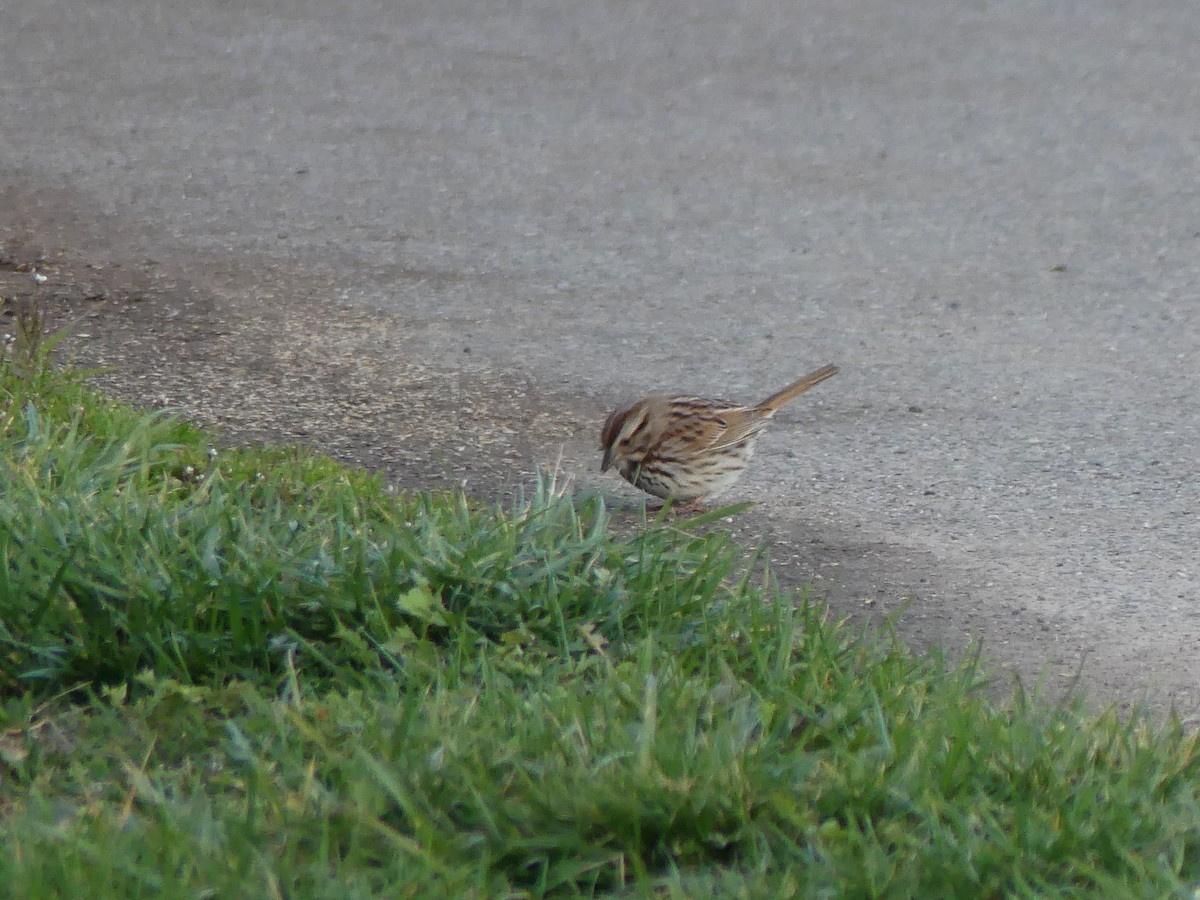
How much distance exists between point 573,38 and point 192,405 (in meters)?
7.17

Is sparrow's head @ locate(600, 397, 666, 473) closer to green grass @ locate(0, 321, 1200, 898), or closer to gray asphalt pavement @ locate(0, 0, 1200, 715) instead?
gray asphalt pavement @ locate(0, 0, 1200, 715)

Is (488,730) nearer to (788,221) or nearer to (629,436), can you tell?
(629,436)

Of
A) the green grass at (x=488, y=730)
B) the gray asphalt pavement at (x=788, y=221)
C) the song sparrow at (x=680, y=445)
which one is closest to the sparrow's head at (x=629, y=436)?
the song sparrow at (x=680, y=445)

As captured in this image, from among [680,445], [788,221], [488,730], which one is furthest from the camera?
[788,221]

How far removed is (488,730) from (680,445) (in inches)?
80.4

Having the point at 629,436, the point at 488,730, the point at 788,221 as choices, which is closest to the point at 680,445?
the point at 629,436

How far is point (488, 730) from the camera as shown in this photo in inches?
142

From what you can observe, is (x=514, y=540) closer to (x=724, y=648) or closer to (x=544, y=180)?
(x=724, y=648)

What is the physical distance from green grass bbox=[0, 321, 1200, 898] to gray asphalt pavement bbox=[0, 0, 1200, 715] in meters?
0.95

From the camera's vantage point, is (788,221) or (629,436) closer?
(629,436)

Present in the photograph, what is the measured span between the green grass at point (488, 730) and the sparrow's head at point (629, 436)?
74cm

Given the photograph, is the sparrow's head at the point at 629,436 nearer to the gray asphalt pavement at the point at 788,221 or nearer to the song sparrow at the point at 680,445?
the song sparrow at the point at 680,445

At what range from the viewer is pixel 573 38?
41.9 ft

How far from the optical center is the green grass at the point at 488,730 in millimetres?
3207
